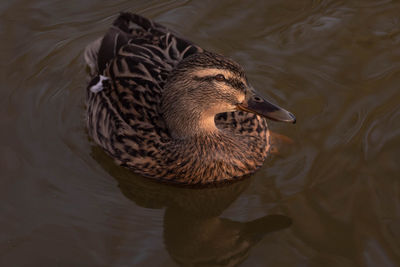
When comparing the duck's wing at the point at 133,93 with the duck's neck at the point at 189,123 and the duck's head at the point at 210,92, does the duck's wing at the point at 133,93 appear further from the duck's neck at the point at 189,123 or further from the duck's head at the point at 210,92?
the duck's head at the point at 210,92

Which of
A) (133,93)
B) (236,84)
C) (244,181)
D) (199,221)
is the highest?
(236,84)

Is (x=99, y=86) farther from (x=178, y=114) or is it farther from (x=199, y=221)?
(x=199, y=221)

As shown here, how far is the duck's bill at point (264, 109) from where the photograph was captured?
4441 millimetres

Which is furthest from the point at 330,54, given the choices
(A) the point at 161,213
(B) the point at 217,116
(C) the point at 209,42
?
(A) the point at 161,213

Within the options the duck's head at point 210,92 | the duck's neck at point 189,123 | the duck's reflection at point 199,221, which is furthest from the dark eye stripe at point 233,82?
the duck's reflection at point 199,221

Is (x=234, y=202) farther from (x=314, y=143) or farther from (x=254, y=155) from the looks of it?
(x=314, y=143)

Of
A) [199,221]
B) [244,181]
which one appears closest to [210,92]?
[244,181]

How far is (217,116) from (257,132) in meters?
0.37

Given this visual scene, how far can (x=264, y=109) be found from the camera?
446cm

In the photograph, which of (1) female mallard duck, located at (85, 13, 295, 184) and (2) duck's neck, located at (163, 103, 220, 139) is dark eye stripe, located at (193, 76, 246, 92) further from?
(2) duck's neck, located at (163, 103, 220, 139)

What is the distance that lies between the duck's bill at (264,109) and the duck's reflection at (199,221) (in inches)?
32.1

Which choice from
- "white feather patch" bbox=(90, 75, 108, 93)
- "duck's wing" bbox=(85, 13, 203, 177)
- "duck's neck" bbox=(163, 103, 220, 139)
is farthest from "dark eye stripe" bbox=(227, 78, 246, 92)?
"white feather patch" bbox=(90, 75, 108, 93)

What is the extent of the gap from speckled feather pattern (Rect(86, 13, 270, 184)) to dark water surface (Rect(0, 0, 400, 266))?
19 centimetres

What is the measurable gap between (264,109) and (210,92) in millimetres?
429
